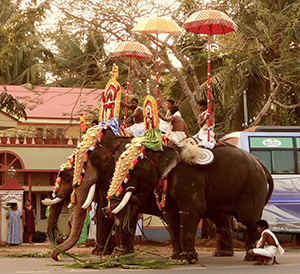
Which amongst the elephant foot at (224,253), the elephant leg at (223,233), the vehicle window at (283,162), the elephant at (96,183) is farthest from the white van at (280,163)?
the elephant at (96,183)

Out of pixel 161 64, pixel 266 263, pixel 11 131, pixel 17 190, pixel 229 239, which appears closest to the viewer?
pixel 266 263

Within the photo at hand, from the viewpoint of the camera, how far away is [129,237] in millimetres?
12164

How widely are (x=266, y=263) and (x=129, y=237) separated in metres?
2.28

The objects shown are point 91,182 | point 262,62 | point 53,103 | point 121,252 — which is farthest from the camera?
point 53,103

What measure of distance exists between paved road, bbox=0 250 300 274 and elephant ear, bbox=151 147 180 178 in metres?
1.57

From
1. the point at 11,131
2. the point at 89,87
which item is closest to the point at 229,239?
the point at 11,131

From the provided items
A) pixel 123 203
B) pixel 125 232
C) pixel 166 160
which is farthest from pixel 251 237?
pixel 123 203

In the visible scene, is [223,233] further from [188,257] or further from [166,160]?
[166,160]

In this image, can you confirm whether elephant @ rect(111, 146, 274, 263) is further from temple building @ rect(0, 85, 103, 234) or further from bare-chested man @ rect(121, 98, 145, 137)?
temple building @ rect(0, 85, 103, 234)

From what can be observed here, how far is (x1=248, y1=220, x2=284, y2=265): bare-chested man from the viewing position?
38.6ft

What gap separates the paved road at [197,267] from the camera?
1081cm

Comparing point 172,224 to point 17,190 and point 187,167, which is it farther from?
point 17,190

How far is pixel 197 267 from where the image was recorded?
1155 cm

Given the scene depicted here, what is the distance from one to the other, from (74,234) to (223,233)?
3.28 m
